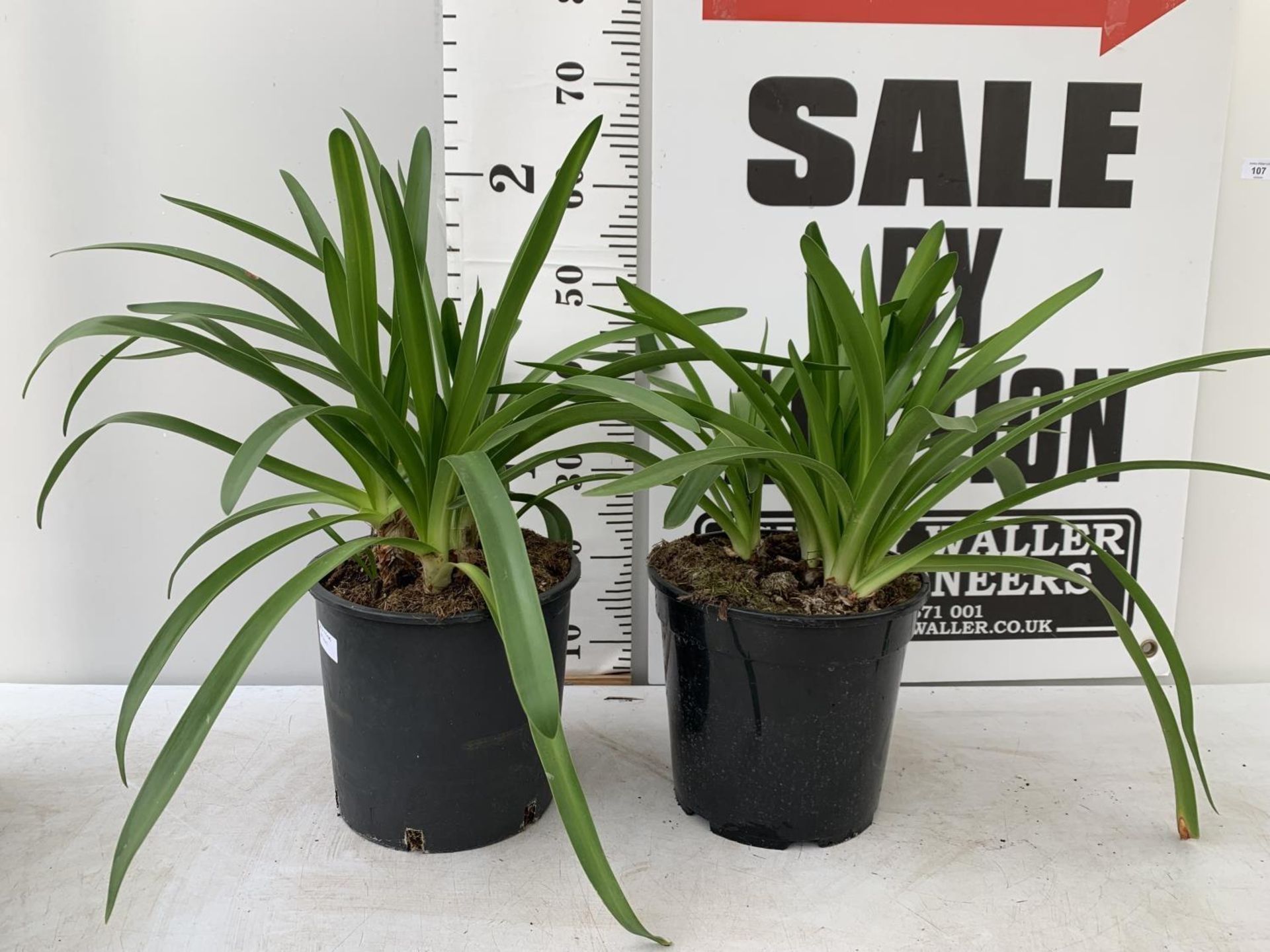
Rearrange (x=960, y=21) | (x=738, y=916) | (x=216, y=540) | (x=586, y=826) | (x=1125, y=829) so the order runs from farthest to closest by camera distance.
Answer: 1. (x=216, y=540)
2. (x=960, y=21)
3. (x=1125, y=829)
4. (x=738, y=916)
5. (x=586, y=826)

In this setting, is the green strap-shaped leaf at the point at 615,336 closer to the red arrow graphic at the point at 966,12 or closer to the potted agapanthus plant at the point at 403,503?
the potted agapanthus plant at the point at 403,503

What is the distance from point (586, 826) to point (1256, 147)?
1201 millimetres

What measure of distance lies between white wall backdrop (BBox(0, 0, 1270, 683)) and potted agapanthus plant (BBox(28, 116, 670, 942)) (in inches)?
11.5

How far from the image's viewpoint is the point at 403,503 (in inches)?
34.4

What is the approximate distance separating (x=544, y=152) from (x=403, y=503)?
0.53 meters

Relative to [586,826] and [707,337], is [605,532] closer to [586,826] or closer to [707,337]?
[707,337]

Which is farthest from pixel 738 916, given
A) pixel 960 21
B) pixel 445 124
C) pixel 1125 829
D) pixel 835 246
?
pixel 960 21

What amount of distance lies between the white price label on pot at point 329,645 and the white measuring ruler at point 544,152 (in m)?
0.40

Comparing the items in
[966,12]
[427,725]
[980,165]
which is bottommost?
[427,725]

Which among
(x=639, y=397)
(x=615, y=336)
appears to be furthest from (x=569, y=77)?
(x=639, y=397)

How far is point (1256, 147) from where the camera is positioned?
1.21m

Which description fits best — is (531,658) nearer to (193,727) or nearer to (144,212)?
(193,727)

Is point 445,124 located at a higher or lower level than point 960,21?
lower

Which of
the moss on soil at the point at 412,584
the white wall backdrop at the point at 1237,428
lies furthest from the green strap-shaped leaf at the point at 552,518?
the white wall backdrop at the point at 1237,428
